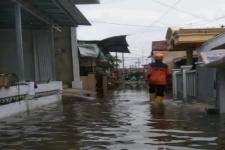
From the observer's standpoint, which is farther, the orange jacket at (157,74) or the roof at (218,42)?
the roof at (218,42)

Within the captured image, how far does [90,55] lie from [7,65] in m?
8.36

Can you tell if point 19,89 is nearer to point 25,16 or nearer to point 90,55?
point 25,16

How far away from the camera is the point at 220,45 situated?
18.1 m

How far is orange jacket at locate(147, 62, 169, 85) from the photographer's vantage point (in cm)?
1565

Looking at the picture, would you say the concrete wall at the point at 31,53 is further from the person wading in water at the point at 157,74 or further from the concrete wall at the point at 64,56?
the person wading in water at the point at 157,74

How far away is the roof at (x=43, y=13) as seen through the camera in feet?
64.6

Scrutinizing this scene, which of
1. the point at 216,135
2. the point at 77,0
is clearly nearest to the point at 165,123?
the point at 216,135

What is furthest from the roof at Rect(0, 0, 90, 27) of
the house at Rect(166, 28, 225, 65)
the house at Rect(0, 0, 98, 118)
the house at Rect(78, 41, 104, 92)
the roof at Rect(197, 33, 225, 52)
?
the roof at Rect(197, 33, 225, 52)

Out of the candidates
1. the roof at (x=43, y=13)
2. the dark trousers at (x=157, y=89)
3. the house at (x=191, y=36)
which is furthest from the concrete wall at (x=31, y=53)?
the dark trousers at (x=157, y=89)

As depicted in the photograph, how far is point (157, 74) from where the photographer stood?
15.7 m

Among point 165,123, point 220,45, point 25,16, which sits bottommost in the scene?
point 165,123

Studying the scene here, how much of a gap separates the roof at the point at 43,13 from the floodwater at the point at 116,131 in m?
6.56

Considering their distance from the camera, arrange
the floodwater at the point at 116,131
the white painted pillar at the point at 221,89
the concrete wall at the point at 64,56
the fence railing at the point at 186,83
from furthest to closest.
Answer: the concrete wall at the point at 64,56, the fence railing at the point at 186,83, the white painted pillar at the point at 221,89, the floodwater at the point at 116,131

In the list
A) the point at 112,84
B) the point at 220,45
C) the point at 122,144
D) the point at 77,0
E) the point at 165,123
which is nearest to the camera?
the point at 122,144
